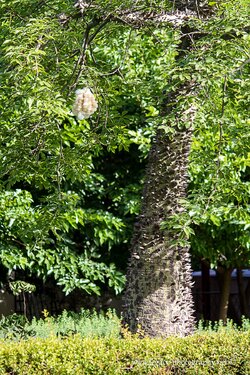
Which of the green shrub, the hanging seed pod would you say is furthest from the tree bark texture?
the hanging seed pod

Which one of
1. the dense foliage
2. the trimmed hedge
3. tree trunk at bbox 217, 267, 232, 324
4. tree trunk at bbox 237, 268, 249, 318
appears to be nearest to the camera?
the trimmed hedge

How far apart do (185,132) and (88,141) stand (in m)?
0.96

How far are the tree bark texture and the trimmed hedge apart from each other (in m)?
0.78

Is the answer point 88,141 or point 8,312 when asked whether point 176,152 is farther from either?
point 8,312

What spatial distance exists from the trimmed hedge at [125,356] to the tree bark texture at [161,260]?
30.6 inches

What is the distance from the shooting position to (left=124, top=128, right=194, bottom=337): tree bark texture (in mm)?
7758

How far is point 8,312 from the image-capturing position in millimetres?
14586

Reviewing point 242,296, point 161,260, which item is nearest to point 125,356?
point 161,260

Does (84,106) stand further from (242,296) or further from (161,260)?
(242,296)

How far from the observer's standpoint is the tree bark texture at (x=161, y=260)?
25.5 feet

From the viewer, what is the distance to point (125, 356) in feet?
21.5

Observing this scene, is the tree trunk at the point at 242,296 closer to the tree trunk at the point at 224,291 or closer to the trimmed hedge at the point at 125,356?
the tree trunk at the point at 224,291

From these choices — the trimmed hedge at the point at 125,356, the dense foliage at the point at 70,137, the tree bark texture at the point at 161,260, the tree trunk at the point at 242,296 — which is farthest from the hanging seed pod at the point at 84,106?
the tree trunk at the point at 242,296

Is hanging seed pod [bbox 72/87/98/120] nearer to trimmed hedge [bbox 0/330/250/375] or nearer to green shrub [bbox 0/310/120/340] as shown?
trimmed hedge [bbox 0/330/250/375]
